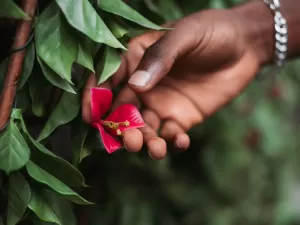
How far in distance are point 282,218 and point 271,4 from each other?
66cm

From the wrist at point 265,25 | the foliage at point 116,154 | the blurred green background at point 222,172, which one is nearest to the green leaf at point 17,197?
the foliage at point 116,154

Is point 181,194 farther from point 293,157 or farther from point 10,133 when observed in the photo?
point 10,133

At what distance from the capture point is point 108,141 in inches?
23.7

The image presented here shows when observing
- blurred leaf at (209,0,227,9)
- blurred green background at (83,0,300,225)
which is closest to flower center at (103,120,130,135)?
blurred green background at (83,0,300,225)

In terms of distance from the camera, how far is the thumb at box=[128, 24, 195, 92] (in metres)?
0.64

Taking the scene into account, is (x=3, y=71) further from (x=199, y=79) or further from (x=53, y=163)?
(x=199, y=79)

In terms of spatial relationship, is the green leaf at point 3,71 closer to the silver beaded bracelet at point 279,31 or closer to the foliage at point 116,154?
the foliage at point 116,154

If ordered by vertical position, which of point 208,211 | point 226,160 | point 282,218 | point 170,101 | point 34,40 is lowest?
point 282,218

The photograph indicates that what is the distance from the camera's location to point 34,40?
1.89 ft

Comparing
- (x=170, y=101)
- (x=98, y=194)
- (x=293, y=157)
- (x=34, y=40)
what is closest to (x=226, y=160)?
(x=293, y=157)

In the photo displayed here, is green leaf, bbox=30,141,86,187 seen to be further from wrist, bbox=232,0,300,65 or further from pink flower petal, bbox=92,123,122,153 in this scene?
wrist, bbox=232,0,300,65

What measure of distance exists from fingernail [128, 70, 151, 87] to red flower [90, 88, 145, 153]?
1.1 inches

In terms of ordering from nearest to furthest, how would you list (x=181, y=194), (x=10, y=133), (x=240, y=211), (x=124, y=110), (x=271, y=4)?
(x=10, y=133)
(x=124, y=110)
(x=271, y=4)
(x=181, y=194)
(x=240, y=211)

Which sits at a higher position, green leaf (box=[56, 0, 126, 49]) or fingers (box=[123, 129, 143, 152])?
green leaf (box=[56, 0, 126, 49])
